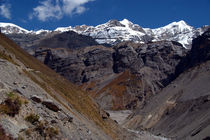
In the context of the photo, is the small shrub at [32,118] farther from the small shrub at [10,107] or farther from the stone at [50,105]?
the stone at [50,105]

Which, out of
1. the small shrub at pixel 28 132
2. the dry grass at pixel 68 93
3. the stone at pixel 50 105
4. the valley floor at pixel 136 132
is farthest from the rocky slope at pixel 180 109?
the small shrub at pixel 28 132

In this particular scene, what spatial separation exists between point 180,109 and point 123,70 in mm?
109730

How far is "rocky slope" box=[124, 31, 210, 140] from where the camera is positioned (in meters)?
57.4

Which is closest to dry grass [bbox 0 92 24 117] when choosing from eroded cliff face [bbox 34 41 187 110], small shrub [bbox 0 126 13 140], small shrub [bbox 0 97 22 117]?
small shrub [bbox 0 97 22 117]

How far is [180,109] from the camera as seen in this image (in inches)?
2756

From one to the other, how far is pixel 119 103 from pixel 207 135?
334 ft

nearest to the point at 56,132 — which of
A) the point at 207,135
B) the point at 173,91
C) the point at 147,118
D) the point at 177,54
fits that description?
the point at 207,135

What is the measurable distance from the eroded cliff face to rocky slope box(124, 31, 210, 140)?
48890 millimetres

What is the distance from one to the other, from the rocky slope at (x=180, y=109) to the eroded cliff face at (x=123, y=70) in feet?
160

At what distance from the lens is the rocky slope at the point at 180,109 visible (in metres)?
57.4

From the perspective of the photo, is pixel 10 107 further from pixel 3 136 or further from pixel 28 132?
pixel 3 136

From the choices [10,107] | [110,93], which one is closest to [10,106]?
[10,107]

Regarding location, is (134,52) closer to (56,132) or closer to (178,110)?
(178,110)

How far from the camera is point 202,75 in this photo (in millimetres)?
87438
